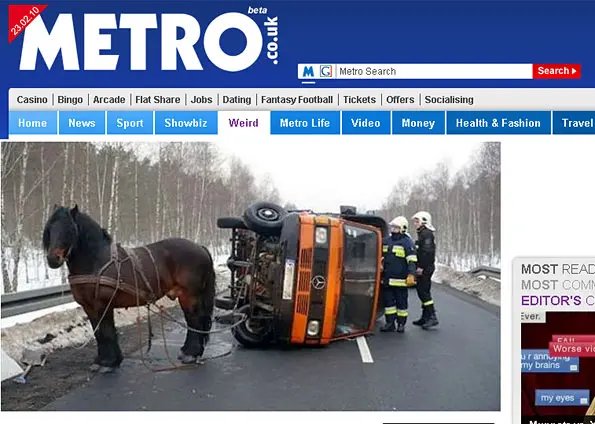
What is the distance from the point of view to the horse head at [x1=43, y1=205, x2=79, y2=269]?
8.76 ft

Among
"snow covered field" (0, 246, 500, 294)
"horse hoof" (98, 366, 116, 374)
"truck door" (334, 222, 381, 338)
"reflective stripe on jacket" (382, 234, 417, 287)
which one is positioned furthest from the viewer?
"truck door" (334, 222, 381, 338)

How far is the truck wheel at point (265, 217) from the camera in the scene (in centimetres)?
288

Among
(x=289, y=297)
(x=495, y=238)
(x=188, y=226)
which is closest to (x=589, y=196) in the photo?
(x=495, y=238)

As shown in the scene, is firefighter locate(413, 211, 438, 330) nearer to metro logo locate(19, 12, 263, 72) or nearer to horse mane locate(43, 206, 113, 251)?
metro logo locate(19, 12, 263, 72)

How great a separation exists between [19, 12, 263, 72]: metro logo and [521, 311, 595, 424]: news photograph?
5.13 ft

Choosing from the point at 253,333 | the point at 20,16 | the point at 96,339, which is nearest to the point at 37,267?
the point at 96,339

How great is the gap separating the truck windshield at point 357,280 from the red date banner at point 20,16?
173 centimetres

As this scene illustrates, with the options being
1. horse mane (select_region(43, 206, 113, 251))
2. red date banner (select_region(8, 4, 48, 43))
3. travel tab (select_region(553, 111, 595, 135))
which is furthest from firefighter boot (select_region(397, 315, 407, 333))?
red date banner (select_region(8, 4, 48, 43))

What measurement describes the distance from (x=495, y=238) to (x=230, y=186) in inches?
44.6

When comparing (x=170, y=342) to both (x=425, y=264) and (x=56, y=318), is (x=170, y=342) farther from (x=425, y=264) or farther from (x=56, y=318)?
(x=425, y=264)

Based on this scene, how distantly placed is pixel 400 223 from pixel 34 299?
170cm

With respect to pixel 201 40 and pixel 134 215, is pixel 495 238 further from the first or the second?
pixel 134 215

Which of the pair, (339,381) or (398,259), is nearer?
(339,381)

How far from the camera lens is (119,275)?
301 cm
